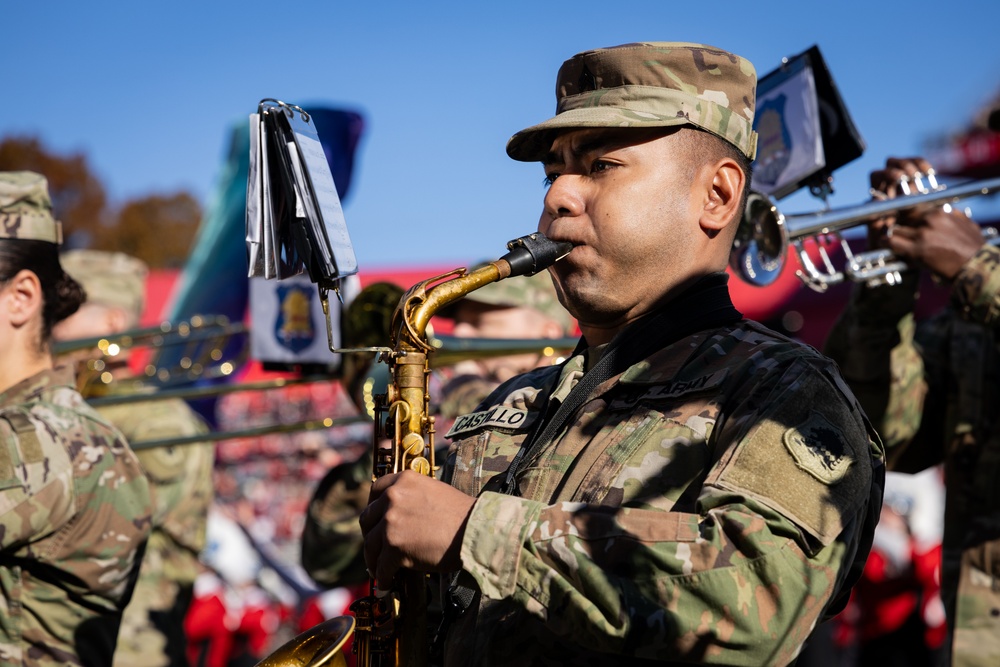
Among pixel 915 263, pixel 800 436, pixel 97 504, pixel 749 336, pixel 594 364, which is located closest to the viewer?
pixel 800 436

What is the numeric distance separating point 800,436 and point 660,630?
475 millimetres

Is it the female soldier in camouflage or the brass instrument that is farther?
the brass instrument

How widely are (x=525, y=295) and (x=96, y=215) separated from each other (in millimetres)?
33075

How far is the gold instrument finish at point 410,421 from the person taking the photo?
2631mm

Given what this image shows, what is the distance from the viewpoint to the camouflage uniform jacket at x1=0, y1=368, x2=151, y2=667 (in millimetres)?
3598

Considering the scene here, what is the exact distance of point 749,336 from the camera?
8.46 ft

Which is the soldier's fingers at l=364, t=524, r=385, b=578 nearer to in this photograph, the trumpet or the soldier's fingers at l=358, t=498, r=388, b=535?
the soldier's fingers at l=358, t=498, r=388, b=535

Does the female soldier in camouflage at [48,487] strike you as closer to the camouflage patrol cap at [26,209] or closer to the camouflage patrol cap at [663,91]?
the camouflage patrol cap at [26,209]

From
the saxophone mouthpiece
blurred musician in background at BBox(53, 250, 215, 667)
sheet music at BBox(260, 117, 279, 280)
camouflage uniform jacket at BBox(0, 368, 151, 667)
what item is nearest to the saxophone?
the saxophone mouthpiece

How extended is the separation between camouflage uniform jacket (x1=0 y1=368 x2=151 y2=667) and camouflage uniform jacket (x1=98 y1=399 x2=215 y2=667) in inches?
78.6

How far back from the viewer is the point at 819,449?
2.19m

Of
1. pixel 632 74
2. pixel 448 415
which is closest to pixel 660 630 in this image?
pixel 632 74

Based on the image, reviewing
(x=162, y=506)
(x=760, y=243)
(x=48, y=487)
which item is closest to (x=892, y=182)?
(x=760, y=243)

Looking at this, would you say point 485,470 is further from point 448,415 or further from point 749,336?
point 448,415
